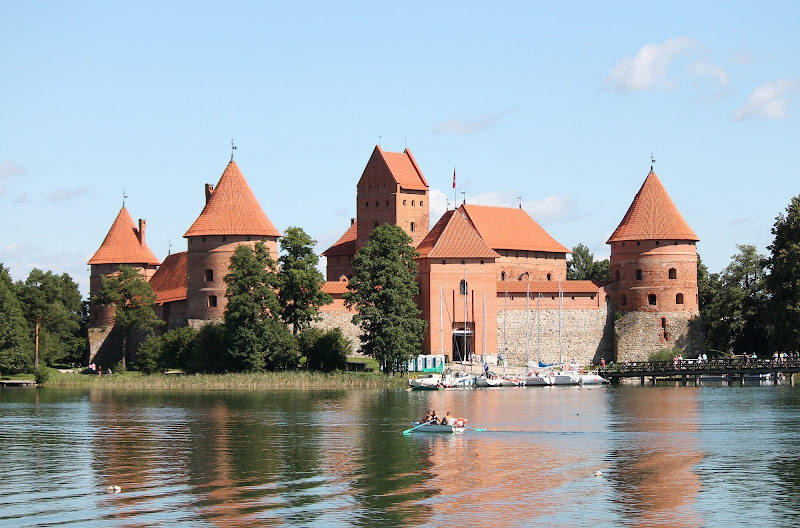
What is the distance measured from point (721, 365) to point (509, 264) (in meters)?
14.3

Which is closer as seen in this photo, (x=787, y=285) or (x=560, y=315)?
(x=787, y=285)

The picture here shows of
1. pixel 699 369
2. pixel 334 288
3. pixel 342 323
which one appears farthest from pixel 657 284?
pixel 334 288

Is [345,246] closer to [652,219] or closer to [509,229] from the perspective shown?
[509,229]

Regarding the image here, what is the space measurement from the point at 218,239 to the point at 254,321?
7.60 metres

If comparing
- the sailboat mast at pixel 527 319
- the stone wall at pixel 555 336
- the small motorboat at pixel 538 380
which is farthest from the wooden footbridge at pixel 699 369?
the sailboat mast at pixel 527 319

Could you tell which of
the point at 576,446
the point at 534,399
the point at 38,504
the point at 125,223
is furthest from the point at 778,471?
the point at 125,223

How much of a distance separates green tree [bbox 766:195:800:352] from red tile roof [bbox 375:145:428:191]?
17696mm

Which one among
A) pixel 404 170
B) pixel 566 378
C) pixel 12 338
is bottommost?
pixel 566 378

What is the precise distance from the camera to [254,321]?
52.7 m

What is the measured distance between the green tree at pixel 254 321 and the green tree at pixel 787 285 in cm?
2073

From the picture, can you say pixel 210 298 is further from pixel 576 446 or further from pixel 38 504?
pixel 38 504

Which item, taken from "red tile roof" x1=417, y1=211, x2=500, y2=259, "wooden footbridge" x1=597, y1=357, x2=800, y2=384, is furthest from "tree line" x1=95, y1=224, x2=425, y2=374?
"wooden footbridge" x1=597, y1=357, x2=800, y2=384

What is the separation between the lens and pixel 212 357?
53.8 m

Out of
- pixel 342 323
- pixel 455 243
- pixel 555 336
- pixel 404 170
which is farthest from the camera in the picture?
pixel 404 170
